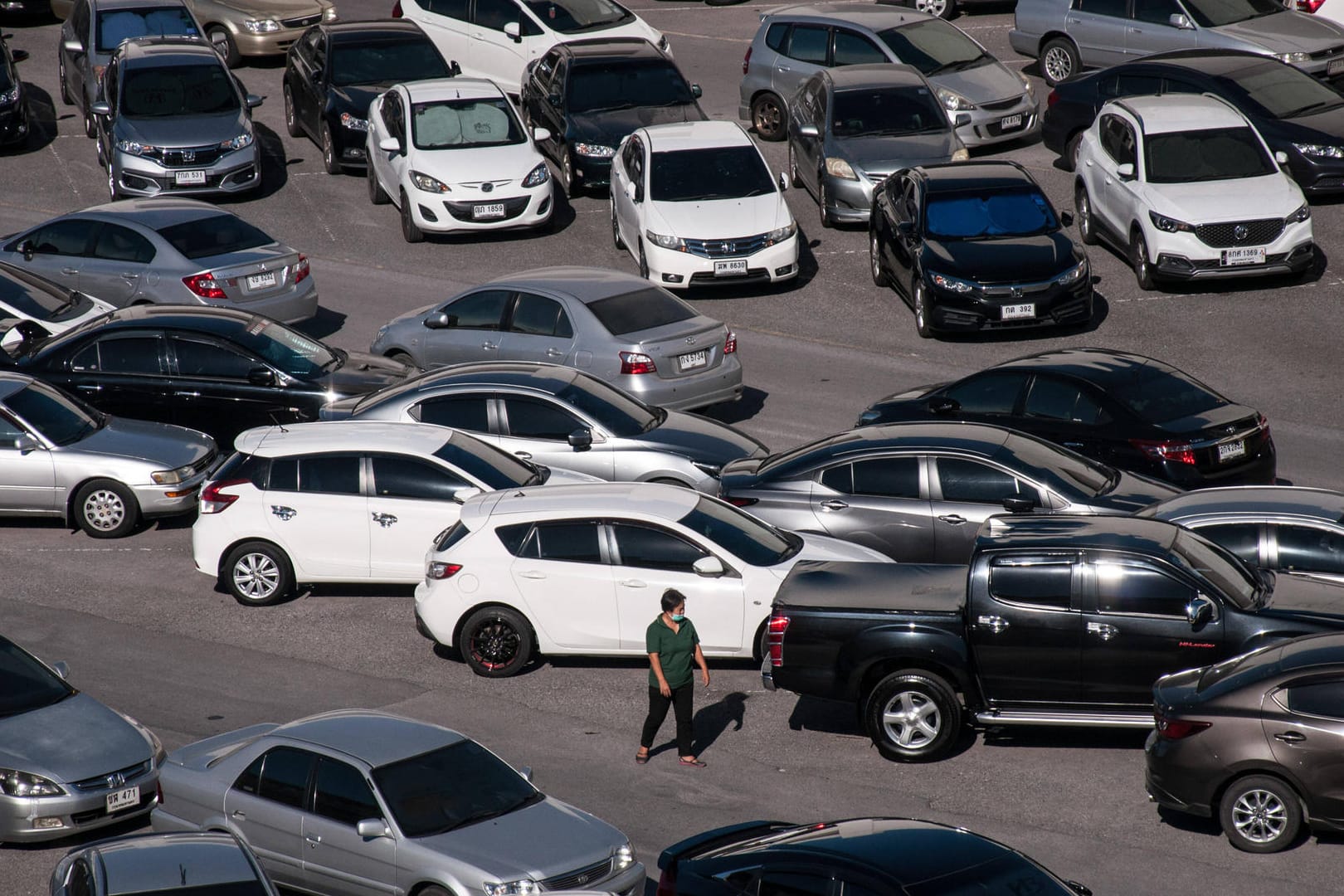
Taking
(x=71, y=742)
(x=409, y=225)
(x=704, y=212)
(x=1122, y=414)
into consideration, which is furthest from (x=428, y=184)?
(x=71, y=742)

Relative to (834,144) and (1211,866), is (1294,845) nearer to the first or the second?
(1211,866)

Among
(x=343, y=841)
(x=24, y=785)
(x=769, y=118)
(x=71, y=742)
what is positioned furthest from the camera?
(x=769, y=118)

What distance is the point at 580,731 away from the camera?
12914 millimetres

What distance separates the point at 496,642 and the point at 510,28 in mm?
17728

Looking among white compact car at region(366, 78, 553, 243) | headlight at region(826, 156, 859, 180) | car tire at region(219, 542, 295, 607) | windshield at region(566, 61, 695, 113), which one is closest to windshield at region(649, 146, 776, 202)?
headlight at region(826, 156, 859, 180)

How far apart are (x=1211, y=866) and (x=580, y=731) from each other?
4.73m

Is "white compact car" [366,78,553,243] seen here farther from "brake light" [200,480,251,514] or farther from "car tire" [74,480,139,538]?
"brake light" [200,480,251,514]

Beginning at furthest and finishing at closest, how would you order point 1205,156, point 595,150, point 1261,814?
point 595,150 < point 1205,156 < point 1261,814

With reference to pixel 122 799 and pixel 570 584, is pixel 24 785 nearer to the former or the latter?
pixel 122 799

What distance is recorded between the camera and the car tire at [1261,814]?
10.4 m

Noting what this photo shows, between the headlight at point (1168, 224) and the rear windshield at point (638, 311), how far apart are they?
664 cm

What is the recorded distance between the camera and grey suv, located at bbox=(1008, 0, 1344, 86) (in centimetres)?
2697

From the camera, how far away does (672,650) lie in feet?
39.5

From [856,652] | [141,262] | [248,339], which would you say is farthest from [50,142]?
[856,652]
